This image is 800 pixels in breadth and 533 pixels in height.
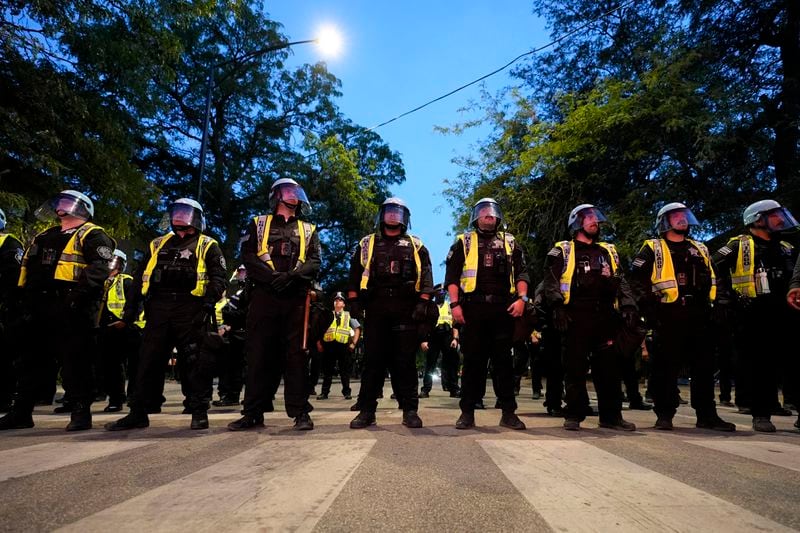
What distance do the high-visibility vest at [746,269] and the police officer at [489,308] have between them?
2.63m

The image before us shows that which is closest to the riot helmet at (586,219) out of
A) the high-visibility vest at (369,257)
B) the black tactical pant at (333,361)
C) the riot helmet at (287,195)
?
the high-visibility vest at (369,257)

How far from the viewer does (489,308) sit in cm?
559

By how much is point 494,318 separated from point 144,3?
11.8m

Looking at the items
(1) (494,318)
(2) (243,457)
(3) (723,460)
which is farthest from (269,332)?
(3) (723,460)

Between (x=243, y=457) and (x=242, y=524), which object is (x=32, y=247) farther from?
(x=242, y=524)

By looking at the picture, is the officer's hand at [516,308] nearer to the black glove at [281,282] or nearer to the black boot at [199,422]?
the black glove at [281,282]

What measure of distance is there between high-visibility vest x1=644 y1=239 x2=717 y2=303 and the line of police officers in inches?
0.5

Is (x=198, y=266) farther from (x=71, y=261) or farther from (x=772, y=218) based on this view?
(x=772, y=218)

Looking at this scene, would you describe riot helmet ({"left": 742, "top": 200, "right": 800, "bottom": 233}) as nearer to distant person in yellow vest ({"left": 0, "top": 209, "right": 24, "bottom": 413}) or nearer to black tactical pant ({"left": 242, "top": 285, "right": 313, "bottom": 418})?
black tactical pant ({"left": 242, "top": 285, "right": 313, "bottom": 418})

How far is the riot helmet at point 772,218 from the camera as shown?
6312 millimetres

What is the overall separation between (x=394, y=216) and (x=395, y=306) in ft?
3.41

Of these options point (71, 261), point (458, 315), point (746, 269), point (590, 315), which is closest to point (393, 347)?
point (458, 315)

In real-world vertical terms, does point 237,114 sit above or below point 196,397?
above

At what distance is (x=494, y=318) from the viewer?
5.60m
